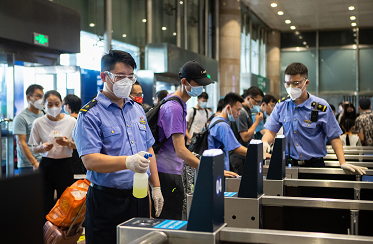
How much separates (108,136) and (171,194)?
932 mm

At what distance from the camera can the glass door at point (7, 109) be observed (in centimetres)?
486

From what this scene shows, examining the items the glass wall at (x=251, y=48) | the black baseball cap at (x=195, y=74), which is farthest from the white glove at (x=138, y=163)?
the glass wall at (x=251, y=48)

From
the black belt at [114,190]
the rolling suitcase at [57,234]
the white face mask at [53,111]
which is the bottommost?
the rolling suitcase at [57,234]

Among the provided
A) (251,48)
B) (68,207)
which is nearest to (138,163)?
(68,207)

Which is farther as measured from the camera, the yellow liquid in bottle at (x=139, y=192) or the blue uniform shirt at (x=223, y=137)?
the blue uniform shirt at (x=223, y=137)

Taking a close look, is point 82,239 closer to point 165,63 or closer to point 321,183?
point 321,183

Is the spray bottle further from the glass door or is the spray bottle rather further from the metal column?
the metal column

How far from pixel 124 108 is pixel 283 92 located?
18026mm

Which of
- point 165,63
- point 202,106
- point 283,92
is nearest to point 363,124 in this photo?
point 202,106

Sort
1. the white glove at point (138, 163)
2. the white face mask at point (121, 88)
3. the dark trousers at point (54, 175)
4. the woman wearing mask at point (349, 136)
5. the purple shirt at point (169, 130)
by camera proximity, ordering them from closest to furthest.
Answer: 1. the white glove at point (138, 163)
2. the white face mask at point (121, 88)
3. the purple shirt at point (169, 130)
4. the dark trousers at point (54, 175)
5. the woman wearing mask at point (349, 136)

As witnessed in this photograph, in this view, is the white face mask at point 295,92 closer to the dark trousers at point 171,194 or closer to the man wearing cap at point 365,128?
the dark trousers at point 171,194

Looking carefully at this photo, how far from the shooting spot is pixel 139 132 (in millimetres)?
2295

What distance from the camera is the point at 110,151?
2.13m

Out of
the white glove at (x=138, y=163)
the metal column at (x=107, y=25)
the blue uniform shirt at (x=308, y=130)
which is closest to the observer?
the white glove at (x=138, y=163)
